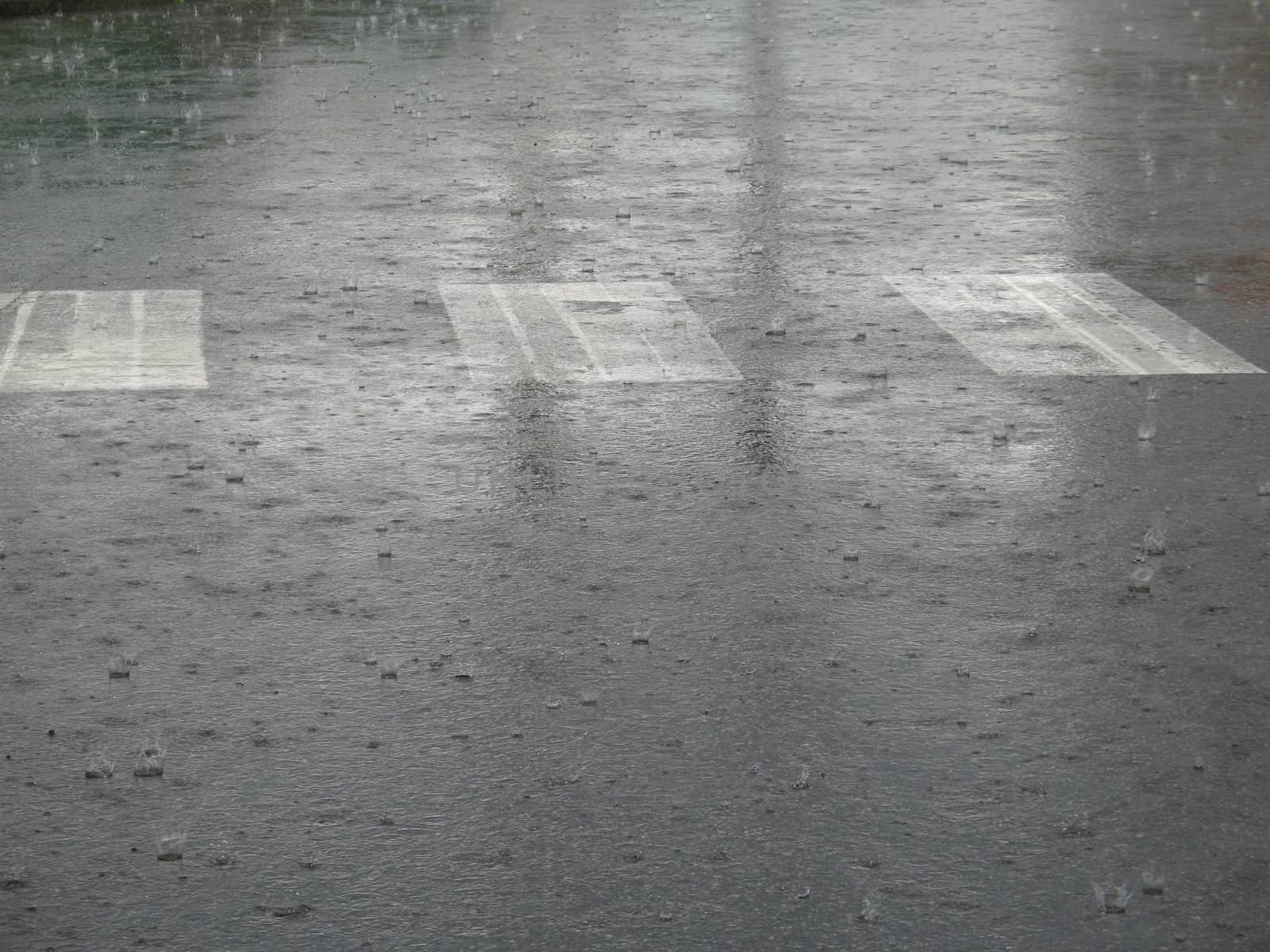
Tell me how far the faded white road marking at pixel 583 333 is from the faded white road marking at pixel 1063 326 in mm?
1074

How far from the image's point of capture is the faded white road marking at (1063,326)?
814cm

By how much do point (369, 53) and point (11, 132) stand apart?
15.8 feet

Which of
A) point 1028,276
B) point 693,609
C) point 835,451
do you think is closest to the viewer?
point 693,609

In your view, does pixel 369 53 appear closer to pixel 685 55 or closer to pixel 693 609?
pixel 685 55

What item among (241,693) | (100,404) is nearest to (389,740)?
(241,693)

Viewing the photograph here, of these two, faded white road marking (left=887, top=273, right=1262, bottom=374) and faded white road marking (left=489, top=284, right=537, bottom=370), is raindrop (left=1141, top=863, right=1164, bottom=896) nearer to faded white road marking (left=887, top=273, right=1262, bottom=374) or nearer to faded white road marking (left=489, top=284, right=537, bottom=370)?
faded white road marking (left=887, top=273, right=1262, bottom=374)

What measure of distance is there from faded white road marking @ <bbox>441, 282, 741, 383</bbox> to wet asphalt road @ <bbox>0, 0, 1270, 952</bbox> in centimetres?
12

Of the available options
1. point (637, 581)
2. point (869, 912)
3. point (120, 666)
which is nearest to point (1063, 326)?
point (637, 581)

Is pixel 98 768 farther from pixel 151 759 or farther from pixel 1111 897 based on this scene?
pixel 1111 897

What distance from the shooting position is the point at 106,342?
8.38 m

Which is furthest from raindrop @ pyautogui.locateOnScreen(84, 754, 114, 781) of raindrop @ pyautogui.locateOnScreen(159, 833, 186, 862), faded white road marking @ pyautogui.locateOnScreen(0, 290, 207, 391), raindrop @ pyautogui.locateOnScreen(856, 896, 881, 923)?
faded white road marking @ pyautogui.locateOnScreen(0, 290, 207, 391)

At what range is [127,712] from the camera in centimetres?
498

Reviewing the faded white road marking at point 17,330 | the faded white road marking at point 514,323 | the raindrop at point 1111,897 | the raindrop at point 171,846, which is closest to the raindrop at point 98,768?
the raindrop at point 171,846

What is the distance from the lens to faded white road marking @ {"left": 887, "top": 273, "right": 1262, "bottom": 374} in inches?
→ 320
